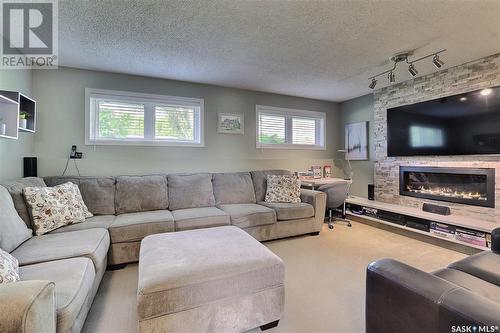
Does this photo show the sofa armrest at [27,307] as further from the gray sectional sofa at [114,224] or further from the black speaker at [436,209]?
the black speaker at [436,209]

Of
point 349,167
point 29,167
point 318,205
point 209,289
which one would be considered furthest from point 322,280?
point 29,167

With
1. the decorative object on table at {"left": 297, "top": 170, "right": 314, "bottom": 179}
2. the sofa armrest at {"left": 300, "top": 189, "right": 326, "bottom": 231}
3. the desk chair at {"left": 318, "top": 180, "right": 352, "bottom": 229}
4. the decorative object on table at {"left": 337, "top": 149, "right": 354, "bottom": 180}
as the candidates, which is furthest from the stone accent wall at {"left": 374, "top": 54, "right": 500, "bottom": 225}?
the sofa armrest at {"left": 300, "top": 189, "right": 326, "bottom": 231}

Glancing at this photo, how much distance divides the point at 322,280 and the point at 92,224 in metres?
2.30

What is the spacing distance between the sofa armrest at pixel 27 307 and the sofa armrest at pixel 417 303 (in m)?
1.46

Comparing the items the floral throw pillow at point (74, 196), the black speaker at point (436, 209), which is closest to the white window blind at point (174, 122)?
the floral throw pillow at point (74, 196)

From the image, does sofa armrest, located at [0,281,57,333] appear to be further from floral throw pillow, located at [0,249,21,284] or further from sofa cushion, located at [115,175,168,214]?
sofa cushion, located at [115,175,168,214]

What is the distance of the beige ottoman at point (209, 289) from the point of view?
127cm

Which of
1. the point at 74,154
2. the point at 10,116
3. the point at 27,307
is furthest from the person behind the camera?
the point at 74,154

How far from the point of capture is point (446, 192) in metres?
3.27

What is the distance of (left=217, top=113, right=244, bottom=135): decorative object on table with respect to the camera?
3.89 meters

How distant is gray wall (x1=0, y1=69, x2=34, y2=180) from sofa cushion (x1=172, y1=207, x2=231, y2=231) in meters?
1.74

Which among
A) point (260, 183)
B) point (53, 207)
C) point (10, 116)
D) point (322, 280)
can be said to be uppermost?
point (10, 116)

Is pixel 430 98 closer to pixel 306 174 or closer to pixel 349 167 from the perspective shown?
pixel 349 167

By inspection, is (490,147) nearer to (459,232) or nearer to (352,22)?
(459,232)
